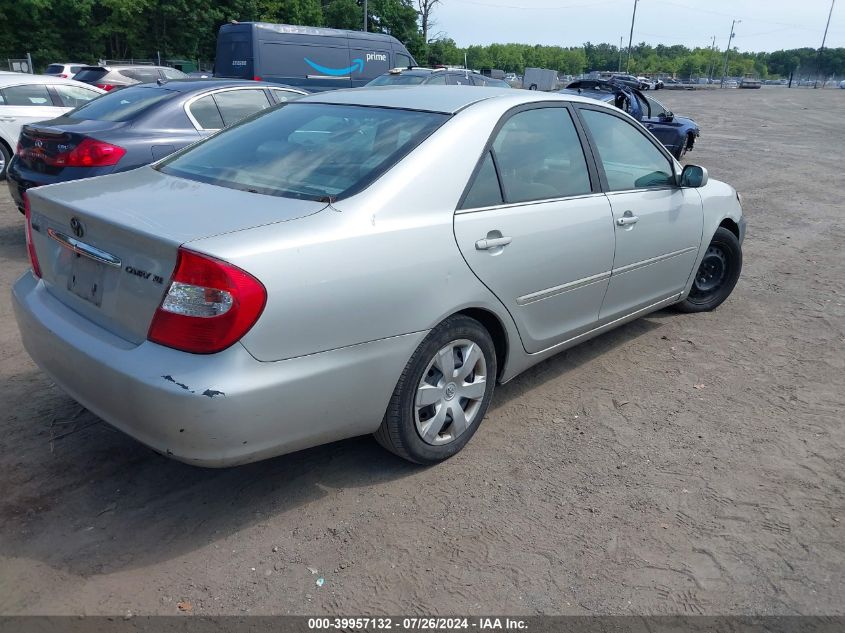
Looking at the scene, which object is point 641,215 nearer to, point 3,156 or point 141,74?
point 3,156

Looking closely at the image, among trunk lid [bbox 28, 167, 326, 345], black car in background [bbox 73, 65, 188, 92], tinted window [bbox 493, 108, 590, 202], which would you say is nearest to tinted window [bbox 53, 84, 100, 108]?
black car in background [bbox 73, 65, 188, 92]

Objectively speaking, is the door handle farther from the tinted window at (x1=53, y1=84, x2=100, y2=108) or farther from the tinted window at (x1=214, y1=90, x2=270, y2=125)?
the tinted window at (x1=53, y1=84, x2=100, y2=108)

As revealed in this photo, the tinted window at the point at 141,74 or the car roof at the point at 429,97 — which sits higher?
the car roof at the point at 429,97

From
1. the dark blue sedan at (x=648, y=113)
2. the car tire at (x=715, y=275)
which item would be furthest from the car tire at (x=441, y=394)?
the dark blue sedan at (x=648, y=113)

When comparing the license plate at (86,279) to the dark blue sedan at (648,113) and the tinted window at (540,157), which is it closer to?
the tinted window at (540,157)

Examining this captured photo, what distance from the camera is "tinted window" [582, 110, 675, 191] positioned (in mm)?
4223

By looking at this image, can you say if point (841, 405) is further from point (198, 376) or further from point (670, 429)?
point (198, 376)

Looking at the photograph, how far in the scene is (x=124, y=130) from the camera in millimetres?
6414

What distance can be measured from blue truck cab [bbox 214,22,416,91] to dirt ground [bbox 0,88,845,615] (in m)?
13.4

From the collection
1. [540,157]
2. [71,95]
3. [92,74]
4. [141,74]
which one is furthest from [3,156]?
[141,74]

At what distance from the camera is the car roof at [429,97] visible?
3.62 metres

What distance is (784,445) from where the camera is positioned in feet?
12.3

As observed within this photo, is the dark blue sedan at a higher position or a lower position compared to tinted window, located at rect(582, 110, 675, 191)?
lower

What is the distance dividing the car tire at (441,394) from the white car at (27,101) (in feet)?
29.3
